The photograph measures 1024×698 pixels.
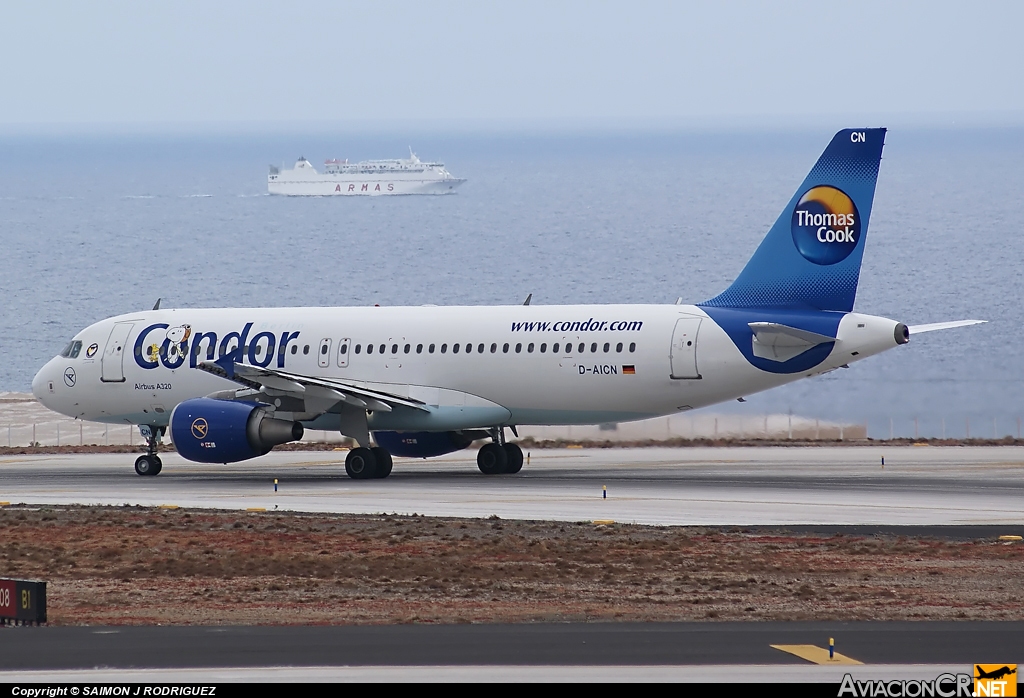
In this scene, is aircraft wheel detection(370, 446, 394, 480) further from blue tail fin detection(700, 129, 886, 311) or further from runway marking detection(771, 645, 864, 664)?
runway marking detection(771, 645, 864, 664)

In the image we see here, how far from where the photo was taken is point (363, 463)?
125ft

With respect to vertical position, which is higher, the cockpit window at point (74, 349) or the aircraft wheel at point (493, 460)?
the cockpit window at point (74, 349)

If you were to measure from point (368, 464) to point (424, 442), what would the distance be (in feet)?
6.96

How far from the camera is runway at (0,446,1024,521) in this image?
29.6m

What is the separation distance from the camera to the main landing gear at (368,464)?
37938 millimetres

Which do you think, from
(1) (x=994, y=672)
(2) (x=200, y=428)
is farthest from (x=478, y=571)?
(2) (x=200, y=428)

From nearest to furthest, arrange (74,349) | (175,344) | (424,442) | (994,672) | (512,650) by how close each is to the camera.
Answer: (994,672) < (512,650) < (424,442) < (175,344) < (74,349)

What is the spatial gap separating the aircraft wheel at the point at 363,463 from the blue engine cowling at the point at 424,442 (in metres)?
1.85

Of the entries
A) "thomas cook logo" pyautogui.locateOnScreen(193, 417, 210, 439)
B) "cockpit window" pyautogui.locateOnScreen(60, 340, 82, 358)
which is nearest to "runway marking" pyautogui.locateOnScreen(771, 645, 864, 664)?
"thomas cook logo" pyautogui.locateOnScreen(193, 417, 210, 439)

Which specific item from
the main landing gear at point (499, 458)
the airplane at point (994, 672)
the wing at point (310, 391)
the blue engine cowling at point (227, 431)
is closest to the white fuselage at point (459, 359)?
the wing at point (310, 391)

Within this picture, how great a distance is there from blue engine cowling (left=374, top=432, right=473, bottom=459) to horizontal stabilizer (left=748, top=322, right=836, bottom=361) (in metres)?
8.68

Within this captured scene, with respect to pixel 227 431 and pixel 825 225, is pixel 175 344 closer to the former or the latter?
pixel 227 431

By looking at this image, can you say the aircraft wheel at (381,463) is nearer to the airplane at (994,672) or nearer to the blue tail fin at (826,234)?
the blue tail fin at (826,234)

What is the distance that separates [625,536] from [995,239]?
138 metres
